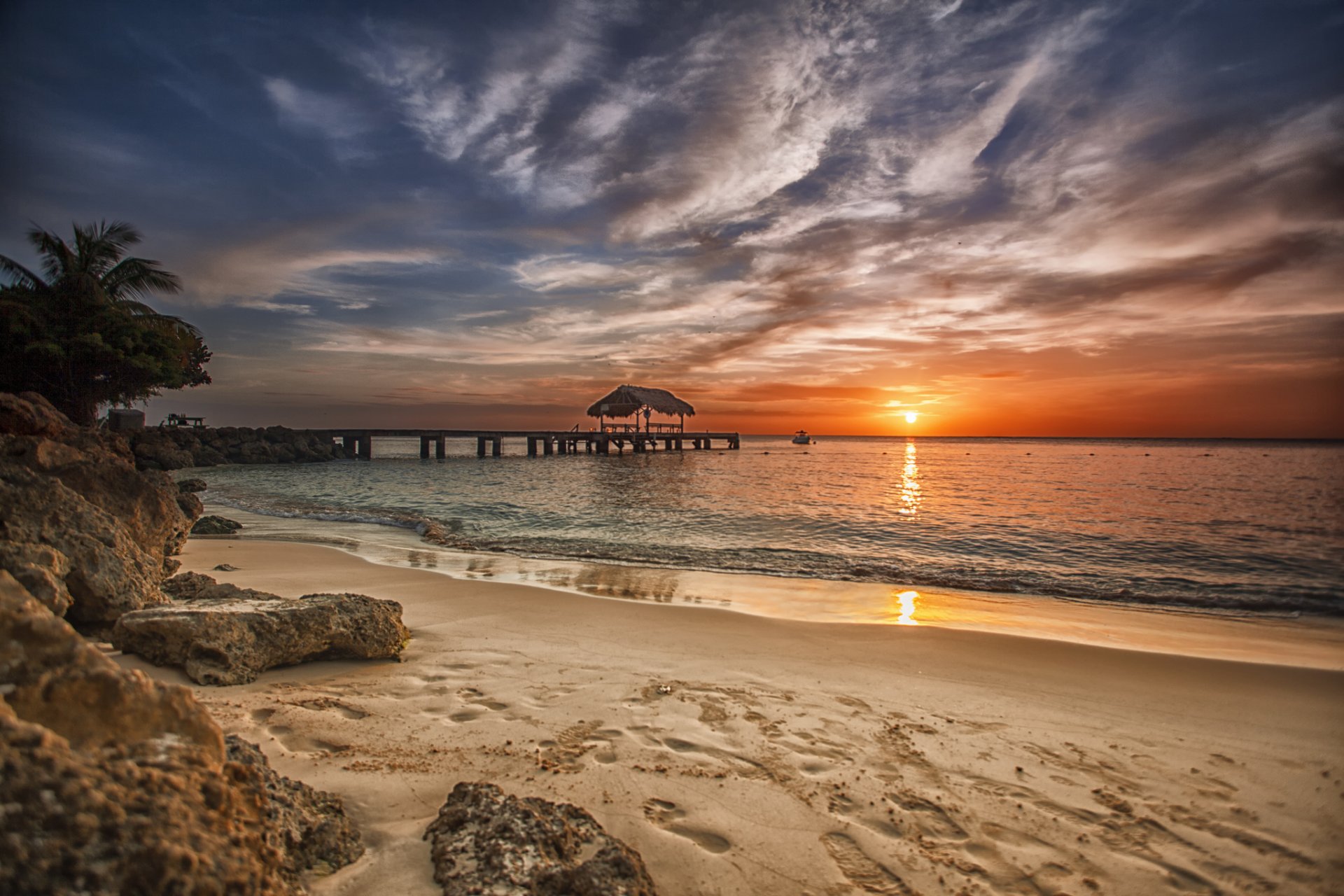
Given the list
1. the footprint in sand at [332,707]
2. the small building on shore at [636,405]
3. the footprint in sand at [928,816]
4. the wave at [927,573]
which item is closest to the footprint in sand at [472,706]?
the footprint in sand at [332,707]

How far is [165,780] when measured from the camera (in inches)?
53.8

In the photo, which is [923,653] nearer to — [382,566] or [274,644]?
[274,644]

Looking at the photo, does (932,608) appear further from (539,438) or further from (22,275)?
(539,438)

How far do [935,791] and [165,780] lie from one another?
2.99 m

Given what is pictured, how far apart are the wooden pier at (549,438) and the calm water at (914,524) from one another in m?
15.9

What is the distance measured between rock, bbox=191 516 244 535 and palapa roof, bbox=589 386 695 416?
3845cm

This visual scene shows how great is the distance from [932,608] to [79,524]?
776cm

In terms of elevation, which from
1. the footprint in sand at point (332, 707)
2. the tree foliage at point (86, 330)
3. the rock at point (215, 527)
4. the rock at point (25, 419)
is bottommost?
the rock at point (215, 527)

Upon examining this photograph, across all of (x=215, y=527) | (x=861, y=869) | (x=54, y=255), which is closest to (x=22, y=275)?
(x=54, y=255)

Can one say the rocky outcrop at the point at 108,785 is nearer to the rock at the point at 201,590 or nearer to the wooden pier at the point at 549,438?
the rock at the point at 201,590

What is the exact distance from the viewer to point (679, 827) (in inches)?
101

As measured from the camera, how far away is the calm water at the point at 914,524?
945cm

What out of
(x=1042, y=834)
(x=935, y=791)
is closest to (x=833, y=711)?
(x=935, y=791)

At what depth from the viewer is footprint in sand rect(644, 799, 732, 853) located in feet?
8.09
